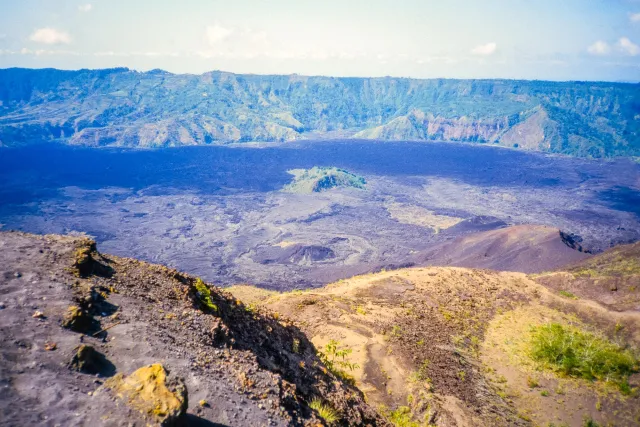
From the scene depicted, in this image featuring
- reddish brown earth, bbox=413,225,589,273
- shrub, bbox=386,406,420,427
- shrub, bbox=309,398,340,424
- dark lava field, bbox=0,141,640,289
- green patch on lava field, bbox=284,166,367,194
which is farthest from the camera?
green patch on lava field, bbox=284,166,367,194

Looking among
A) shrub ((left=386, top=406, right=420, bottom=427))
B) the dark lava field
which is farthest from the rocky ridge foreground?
the dark lava field

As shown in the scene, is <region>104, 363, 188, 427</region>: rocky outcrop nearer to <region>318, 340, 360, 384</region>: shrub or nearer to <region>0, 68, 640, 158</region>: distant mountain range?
<region>318, 340, 360, 384</region>: shrub

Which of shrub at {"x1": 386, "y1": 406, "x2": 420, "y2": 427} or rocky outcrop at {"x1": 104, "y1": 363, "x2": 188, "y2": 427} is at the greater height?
rocky outcrop at {"x1": 104, "y1": 363, "x2": 188, "y2": 427}

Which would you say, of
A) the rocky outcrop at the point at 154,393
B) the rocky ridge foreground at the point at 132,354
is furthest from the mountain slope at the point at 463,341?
the rocky outcrop at the point at 154,393

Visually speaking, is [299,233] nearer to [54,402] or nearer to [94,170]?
[54,402]

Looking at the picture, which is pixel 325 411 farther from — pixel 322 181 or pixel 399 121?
pixel 399 121

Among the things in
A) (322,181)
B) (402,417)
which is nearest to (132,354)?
(402,417)
